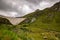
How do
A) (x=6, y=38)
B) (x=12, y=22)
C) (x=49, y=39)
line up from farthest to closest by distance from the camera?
(x=12, y=22), (x=49, y=39), (x=6, y=38)

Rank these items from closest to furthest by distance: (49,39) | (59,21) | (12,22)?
1. (49,39)
2. (12,22)
3. (59,21)

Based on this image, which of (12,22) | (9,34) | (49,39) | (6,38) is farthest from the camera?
(12,22)

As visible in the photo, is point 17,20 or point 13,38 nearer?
point 13,38

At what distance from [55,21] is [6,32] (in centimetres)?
17559

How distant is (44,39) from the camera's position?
78438 millimetres

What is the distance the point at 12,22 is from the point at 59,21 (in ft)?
351

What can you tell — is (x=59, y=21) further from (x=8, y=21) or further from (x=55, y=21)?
(x=8, y=21)

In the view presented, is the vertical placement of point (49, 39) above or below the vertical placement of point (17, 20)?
below

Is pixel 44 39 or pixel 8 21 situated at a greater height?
pixel 8 21

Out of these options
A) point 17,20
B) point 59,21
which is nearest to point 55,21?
point 59,21

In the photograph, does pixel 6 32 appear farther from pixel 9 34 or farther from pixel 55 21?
pixel 55 21

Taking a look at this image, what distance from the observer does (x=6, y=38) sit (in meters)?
18.2

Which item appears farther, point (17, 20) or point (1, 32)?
point (17, 20)

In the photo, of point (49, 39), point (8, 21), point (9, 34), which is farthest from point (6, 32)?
point (8, 21)
